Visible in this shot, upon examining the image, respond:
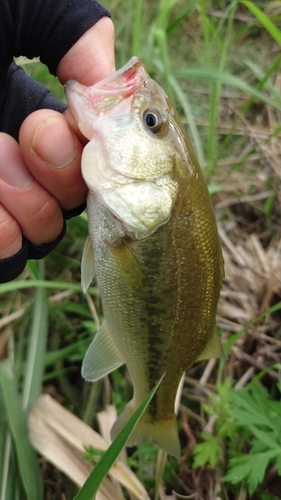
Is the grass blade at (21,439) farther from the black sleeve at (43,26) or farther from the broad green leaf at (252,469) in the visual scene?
the black sleeve at (43,26)

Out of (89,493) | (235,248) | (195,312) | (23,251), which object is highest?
(23,251)

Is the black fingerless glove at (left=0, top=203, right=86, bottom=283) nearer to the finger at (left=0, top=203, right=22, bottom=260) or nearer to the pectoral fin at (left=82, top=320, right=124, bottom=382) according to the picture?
the finger at (left=0, top=203, right=22, bottom=260)

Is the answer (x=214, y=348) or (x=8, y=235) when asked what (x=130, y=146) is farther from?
(x=214, y=348)

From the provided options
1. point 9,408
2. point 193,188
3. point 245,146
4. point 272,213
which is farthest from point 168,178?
point 245,146

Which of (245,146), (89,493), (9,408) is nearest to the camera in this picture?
(89,493)

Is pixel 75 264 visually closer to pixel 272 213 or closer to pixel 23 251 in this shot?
pixel 23 251

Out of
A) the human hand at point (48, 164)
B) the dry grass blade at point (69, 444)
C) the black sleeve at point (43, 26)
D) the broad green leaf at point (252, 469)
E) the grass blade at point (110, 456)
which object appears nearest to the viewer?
the grass blade at point (110, 456)

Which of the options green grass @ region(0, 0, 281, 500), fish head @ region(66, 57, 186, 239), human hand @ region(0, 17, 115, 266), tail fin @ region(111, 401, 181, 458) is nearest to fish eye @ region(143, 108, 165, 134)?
fish head @ region(66, 57, 186, 239)

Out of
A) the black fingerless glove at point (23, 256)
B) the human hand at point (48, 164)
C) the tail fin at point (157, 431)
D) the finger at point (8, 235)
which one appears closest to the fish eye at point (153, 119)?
the human hand at point (48, 164)
